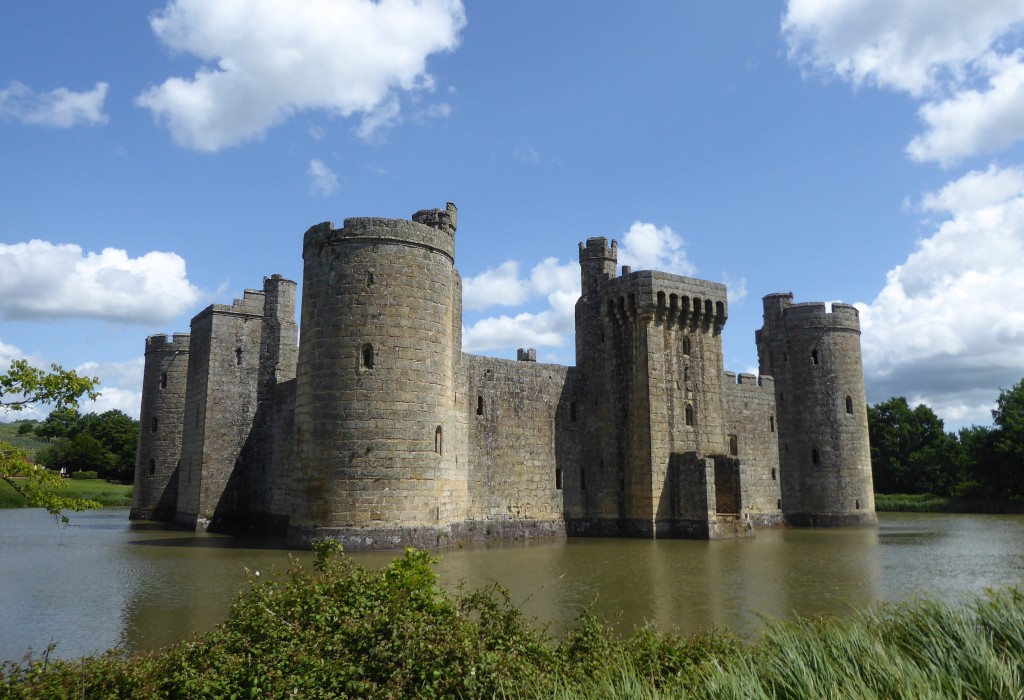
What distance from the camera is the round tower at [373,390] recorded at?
73.1ft

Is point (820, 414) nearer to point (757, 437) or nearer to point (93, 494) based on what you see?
point (757, 437)

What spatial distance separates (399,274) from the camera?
77.7 feet

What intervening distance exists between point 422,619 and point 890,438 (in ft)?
215

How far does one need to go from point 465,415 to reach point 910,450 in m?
50.4

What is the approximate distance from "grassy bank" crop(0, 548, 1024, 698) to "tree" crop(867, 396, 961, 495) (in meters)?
58.8

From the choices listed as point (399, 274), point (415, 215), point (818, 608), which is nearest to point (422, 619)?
point (818, 608)

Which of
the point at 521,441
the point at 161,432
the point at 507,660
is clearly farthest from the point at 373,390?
the point at 161,432

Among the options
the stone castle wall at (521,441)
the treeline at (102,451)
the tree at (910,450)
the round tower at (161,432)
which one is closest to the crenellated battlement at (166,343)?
the round tower at (161,432)

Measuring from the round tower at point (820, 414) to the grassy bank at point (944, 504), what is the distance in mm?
15686

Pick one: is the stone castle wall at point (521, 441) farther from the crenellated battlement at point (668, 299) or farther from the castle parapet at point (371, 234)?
the castle parapet at point (371, 234)

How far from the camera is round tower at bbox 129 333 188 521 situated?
37406 millimetres

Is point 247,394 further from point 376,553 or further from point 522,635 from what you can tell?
point 522,635

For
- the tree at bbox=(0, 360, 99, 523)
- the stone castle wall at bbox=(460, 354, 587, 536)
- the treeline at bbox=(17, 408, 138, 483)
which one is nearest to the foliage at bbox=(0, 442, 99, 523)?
the tree at bbox=(0, 360, 99, 523)

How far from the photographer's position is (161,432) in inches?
1485
